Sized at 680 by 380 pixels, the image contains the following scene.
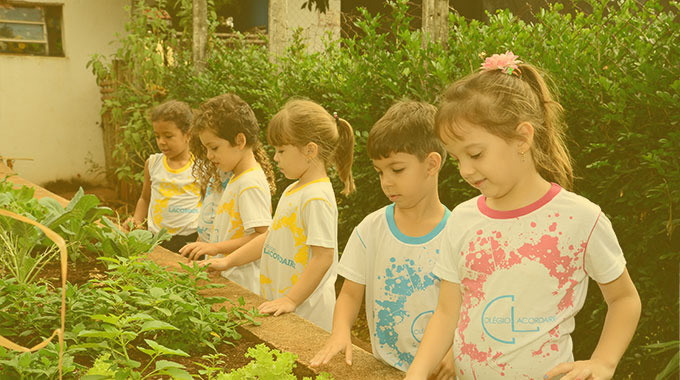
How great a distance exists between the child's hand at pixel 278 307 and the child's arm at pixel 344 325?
0.38 m

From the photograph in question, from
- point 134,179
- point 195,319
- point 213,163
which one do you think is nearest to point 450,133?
Answer: point 195,319

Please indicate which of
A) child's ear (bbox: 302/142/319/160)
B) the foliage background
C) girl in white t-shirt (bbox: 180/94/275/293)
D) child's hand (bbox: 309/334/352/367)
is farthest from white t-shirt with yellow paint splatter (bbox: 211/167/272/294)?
child's hand (bbox: 309/334/352/367)

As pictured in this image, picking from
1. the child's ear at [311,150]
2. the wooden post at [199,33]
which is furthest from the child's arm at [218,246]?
the wooden post at [199,33]

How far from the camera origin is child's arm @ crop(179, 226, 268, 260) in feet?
10.2

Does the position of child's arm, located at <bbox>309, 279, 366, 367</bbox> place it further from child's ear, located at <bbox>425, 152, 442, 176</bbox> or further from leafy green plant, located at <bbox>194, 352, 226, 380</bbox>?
child's ear, located at <bbox>425, 152, 442, 176</bbox>

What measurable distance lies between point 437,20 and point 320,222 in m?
1.75

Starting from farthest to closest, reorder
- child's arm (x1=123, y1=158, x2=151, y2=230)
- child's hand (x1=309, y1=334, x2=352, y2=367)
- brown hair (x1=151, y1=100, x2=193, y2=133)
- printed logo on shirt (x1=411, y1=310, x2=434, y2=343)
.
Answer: child's arm (x1=123, y1=158, x2=151, y2=230)
brown hair (x1=151, y1=100, x2=193, y2=133)
printed logo on shirt (x1=411, y1=310, x2=434, y2=343)
child's hand (x1=309, y1=334, x2=352, y2=367)

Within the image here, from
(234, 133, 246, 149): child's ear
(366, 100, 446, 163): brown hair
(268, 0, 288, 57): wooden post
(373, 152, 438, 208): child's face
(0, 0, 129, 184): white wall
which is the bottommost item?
(0, 0, 129, 184): white wall

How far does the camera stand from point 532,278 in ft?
5.78

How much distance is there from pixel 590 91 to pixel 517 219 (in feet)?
4.07

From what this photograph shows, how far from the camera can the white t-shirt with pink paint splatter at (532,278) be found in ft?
5.70

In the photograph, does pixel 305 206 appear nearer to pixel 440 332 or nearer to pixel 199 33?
pixel 440 332

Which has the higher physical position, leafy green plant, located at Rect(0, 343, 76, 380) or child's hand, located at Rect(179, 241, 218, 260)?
leafy green plant, located at Rect(0, 343, 76, 380)

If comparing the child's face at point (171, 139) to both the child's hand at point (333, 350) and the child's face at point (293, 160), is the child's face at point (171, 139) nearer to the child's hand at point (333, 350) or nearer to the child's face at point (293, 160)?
Answer: the child's face at point (293, 160)
